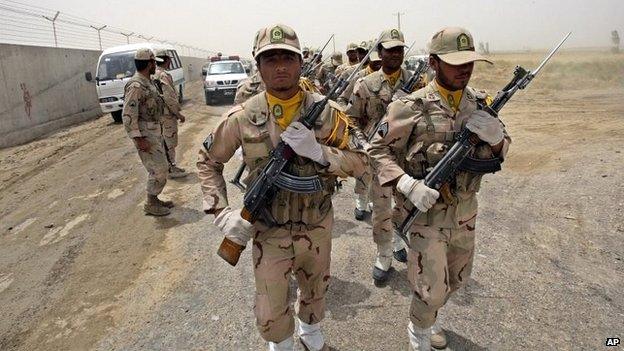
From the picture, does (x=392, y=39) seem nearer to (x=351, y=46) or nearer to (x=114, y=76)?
(x=351, y=46)

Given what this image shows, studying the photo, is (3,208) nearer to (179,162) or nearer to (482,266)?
(179,162)

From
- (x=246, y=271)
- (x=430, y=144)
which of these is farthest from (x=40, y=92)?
(x=430, y=144)

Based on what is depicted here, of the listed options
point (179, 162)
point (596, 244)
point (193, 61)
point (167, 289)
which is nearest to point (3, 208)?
point (179, 162)

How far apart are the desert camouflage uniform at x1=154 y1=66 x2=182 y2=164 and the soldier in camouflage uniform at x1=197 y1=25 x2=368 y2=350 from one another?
4.06 meters

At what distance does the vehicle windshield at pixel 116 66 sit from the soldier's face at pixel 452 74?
1248 centimetres

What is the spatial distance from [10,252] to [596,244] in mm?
6422

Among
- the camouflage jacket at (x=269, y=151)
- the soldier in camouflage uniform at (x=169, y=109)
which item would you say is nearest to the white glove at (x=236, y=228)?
the camouflage jacket at (x=269, y=151)

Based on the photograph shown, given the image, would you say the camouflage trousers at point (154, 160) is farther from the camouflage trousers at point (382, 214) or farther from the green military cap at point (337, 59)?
the green military cap at point (337, 59)

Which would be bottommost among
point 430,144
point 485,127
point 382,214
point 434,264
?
point 382,214

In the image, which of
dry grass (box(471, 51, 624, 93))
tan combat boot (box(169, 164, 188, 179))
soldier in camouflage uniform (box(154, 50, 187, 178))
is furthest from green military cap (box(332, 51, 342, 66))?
dry grass (box(471, 51, 624, 93))

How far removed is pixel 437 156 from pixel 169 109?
4.62m

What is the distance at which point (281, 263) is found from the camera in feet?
7.82

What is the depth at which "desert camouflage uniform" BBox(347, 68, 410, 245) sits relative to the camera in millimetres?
3830

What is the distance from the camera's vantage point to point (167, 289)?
3.81 m
